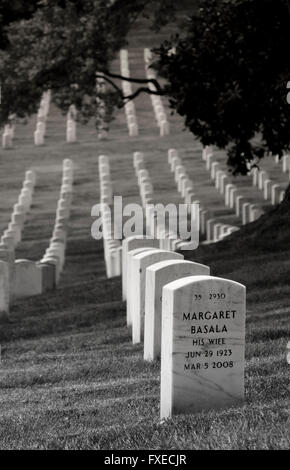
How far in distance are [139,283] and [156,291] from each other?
193 cm

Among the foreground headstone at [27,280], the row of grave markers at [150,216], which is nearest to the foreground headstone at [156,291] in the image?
the foreground headstone at [27,280]

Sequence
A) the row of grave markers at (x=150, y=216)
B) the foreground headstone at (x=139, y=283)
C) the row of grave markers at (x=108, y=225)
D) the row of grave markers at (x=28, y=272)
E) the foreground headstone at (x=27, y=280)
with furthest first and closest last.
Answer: the row of grave markers at (x=150, y=216) → the row of grave markers at (x=108, y=225) → the foreground headstone at (x=27, y=280) → the row of grave markers at (x=28, y=272) → the foreground headstone at (x=139, y=283)

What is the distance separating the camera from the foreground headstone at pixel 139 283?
1341cm

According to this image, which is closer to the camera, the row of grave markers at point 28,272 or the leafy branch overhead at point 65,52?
the row of grave markers at point 28,272

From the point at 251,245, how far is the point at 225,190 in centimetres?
1317

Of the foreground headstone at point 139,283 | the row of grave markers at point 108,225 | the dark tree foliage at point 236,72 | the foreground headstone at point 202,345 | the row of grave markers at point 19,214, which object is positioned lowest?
the row of grave markers at point 19,214

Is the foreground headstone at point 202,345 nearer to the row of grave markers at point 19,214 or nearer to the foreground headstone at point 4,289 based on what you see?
the foreground headstone at point 4,289

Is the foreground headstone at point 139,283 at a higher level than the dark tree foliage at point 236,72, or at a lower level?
lower

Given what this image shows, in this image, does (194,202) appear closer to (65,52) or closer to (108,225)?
(108,225)

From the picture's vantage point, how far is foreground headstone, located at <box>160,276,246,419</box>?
8.89 meters

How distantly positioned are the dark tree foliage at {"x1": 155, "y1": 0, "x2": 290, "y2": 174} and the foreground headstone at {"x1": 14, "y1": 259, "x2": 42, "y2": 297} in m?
3.75

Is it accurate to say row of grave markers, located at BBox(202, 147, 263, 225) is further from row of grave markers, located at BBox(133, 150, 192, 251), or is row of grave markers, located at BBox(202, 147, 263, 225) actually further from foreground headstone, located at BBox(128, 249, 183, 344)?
foreground headstone, located at BBox(128, 249, 183, 344)

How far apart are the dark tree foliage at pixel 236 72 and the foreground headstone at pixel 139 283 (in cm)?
647

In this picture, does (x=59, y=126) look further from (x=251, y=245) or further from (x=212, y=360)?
(x=212, y=360)
